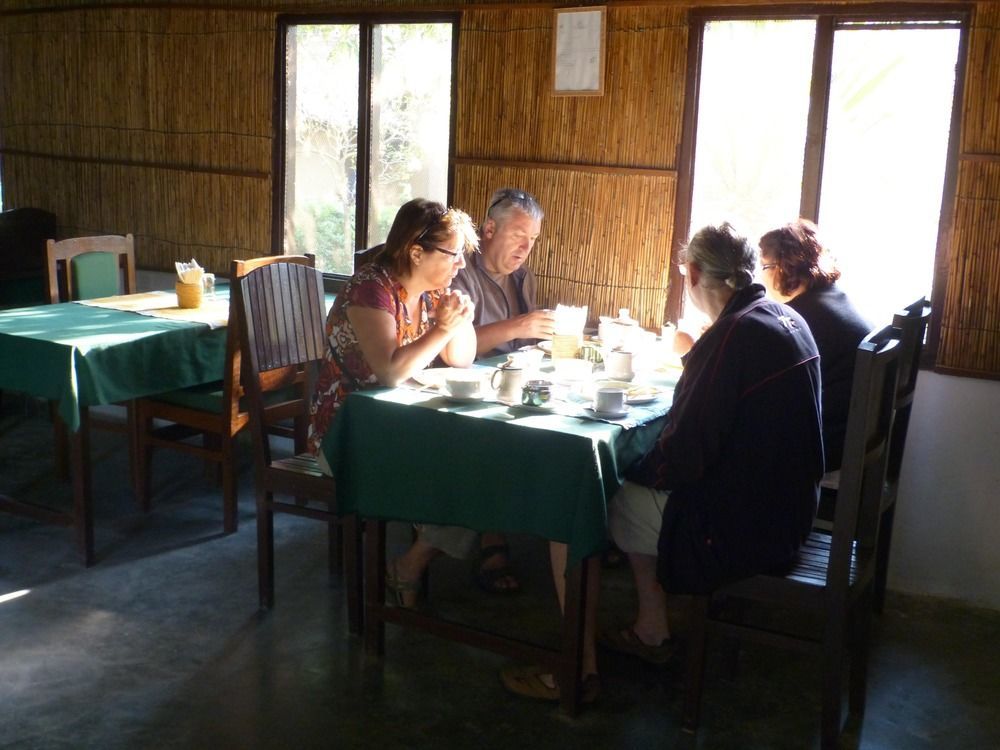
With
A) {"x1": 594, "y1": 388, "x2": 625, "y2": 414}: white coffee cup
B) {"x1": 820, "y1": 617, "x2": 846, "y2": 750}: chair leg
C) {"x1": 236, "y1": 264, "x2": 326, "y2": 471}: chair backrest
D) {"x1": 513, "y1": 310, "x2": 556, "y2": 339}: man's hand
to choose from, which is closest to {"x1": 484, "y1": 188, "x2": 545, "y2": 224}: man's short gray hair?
{"x1": 513, "y1": 310, "x2": 556, "y2": 339}: man's hand

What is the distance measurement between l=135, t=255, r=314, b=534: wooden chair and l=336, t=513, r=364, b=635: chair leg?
93 centimetres

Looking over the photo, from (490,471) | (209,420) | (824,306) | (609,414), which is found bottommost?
(209,420)

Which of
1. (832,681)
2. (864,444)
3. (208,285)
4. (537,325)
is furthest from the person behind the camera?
(208,285)

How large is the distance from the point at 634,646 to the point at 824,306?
114cm

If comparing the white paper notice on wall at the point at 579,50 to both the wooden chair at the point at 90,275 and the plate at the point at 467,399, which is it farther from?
the wooden chair at the point at 90,275

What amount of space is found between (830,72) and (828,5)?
221 mm

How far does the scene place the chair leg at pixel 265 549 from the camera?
11.0 feet

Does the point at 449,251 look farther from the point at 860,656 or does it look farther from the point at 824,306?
the point at 860,656

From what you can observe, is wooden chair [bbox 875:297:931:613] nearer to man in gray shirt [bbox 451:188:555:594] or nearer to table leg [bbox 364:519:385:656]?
man in gray shirt [bbox 451:188:555:594]

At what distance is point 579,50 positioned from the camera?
416 cm

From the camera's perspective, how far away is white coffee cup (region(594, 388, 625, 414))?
2807 millimetres

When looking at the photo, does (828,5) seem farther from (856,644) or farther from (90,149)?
(90,149)

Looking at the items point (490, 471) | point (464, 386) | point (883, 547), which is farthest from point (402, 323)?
point (883, 547)

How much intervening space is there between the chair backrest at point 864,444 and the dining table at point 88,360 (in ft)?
7.78
